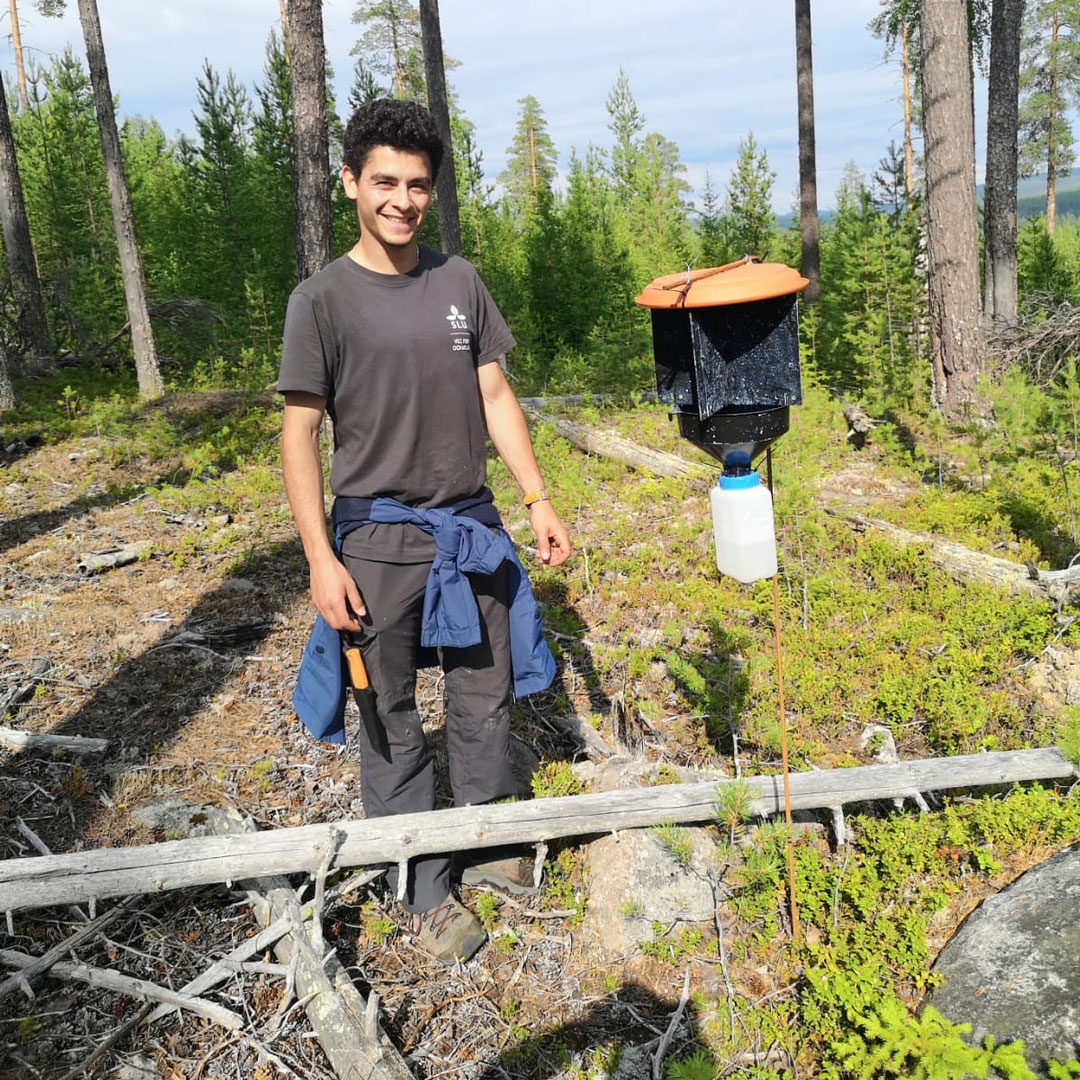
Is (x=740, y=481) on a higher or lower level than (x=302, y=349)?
lower

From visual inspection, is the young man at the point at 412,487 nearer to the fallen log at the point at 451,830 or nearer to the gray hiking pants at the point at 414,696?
the gray hiking pants at the point at 414,696

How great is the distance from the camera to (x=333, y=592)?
2.53m

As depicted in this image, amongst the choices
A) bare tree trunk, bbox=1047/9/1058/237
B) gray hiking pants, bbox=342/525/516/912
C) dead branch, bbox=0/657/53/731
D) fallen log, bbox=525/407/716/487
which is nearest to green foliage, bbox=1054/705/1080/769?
gray hiking pants, bbox=342/525/516/912

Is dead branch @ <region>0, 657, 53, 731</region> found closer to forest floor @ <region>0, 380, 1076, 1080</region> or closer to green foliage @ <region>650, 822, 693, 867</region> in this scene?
forest floor @ <region>0, 380, 1076, 1080</region>

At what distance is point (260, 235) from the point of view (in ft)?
67.7

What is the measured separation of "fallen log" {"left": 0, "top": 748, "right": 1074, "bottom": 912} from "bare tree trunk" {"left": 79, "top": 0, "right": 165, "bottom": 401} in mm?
11251

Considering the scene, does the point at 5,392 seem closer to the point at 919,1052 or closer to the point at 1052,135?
the point at 919,1052

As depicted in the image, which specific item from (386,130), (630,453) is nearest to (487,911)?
(386,130)

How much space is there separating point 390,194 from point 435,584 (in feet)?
4.07

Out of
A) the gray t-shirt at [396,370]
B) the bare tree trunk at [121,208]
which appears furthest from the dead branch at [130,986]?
the bare tree trunk at [121,208]

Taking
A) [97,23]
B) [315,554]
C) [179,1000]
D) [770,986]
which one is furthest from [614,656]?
[97,23]

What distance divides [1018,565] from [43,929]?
16.8 feet

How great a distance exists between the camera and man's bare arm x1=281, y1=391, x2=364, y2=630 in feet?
8.26

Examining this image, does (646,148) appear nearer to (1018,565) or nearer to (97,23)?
(97,23)
